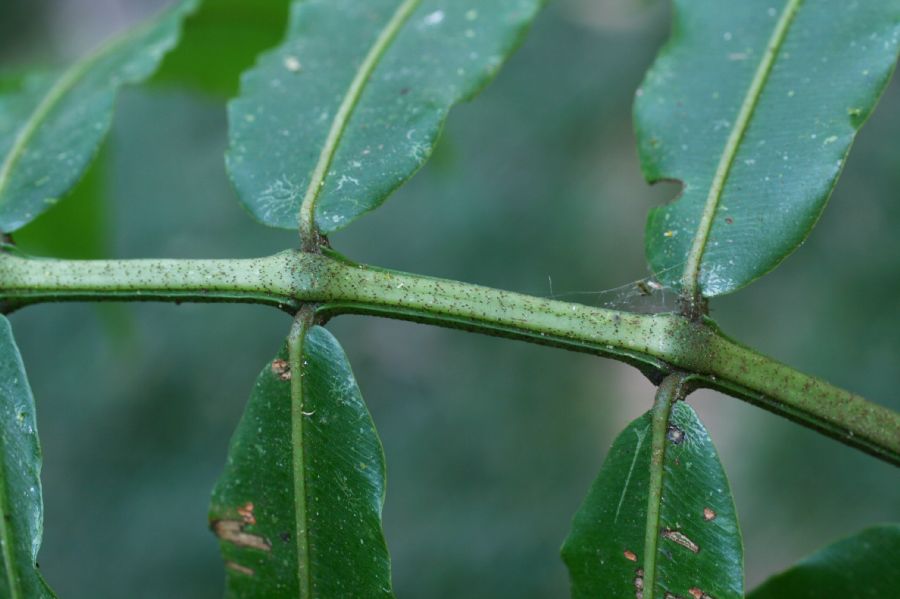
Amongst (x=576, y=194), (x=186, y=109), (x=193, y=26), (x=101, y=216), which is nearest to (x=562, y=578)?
(x=576, y=194)

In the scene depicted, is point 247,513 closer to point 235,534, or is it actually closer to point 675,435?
point 235,534

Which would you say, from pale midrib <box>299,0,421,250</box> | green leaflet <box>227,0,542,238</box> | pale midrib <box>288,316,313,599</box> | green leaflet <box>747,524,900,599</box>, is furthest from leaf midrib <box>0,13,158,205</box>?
green leaflet <box>747,524,900,599</box>

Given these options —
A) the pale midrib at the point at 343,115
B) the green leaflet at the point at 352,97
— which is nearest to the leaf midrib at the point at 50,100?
the green leaflet at the point at 352,97

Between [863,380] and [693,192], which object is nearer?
[693,192]

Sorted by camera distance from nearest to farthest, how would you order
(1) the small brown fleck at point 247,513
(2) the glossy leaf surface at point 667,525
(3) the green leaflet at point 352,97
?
(2) the glossy leaf surface at point 667,525 < (1) the small brown fleck at point 247,513 < (3) the green leaflet at point 352,97

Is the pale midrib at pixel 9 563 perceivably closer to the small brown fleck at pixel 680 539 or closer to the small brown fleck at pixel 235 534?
the small brown fleck at pixel 235 534

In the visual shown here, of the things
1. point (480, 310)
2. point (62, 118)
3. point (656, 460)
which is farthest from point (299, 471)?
point (62, 118)

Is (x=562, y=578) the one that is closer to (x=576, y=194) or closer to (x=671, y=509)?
(x=576, y=194)
